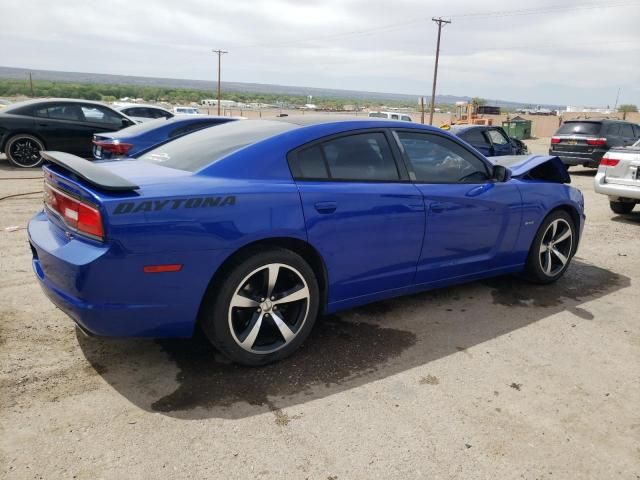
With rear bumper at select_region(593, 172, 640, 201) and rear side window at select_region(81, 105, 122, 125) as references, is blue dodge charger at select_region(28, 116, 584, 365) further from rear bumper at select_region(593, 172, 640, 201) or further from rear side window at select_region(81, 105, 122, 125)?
rear side window at select_region(81, 105, 122, 125)

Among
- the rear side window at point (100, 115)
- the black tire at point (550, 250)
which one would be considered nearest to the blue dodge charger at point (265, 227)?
the black tire at point (550, 250)

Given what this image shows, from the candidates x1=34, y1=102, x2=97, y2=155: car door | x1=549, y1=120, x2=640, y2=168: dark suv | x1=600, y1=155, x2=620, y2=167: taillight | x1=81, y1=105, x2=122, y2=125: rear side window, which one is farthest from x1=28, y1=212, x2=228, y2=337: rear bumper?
x1=549, y1=120, x2=640, y2=168: dark suv

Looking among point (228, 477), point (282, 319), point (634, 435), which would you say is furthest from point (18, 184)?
point (634, 435)

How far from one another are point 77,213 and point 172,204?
1.68 feet

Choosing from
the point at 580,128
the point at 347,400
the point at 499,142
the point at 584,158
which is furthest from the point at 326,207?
the point at 580,128

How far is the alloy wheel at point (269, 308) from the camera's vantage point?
3096mm

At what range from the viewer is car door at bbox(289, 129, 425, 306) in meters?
3.29

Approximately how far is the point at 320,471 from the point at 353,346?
128 centimetres

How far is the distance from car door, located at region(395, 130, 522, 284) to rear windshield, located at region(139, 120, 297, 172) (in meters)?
0.99

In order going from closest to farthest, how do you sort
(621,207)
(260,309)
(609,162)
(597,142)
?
(260,309) → (609,162) → (621,207) → (597,142)

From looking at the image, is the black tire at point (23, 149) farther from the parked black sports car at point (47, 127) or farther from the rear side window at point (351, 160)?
the rear side window at point (351, 160)

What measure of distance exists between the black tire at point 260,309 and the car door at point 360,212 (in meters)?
0.22

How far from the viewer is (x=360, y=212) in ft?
11.2

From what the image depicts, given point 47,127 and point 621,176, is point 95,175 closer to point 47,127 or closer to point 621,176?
point 621,176
